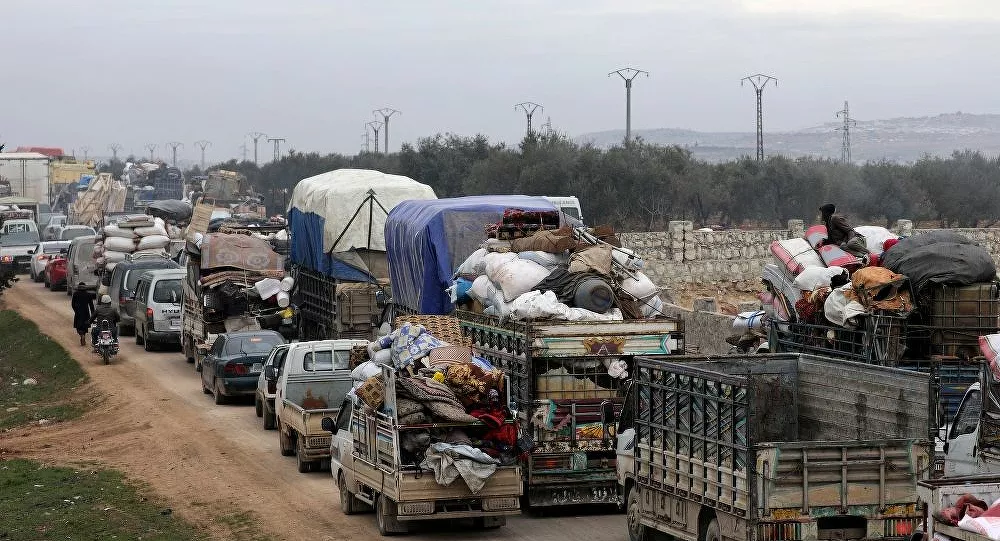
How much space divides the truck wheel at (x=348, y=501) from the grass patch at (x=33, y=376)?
447 inches

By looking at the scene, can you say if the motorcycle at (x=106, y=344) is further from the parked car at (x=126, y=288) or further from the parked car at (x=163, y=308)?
the parked car at (x=126, y=288)

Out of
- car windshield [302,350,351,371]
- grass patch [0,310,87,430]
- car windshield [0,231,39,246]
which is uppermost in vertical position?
car windshield [0,231,39,246]

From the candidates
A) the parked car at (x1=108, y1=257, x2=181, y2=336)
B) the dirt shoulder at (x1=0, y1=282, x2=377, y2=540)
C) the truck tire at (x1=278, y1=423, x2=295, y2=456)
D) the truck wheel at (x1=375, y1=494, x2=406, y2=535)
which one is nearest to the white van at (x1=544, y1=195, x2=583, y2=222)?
the dirt shoulder at (x1=0, y1=282, x2=377, y2=540)

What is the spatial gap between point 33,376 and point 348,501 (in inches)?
718

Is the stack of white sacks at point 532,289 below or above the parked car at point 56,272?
above

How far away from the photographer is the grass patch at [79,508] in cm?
1577

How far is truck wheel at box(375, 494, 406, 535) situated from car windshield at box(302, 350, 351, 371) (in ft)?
18.2

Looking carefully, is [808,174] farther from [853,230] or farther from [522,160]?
[853,230]

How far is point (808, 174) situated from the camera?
72.5 m

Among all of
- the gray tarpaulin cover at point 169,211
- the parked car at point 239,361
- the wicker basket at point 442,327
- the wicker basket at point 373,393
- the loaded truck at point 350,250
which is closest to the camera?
the wicker basket at point 373,393

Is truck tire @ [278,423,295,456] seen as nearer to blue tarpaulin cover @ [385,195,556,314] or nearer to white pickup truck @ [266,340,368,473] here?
white pickup truck @ [266,340,368,473]

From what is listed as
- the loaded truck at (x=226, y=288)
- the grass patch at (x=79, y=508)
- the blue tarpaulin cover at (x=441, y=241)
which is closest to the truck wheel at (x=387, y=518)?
the grass patch at (x=79, y=508)

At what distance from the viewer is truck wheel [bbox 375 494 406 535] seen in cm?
1485

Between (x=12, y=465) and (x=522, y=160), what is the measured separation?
54.4m
